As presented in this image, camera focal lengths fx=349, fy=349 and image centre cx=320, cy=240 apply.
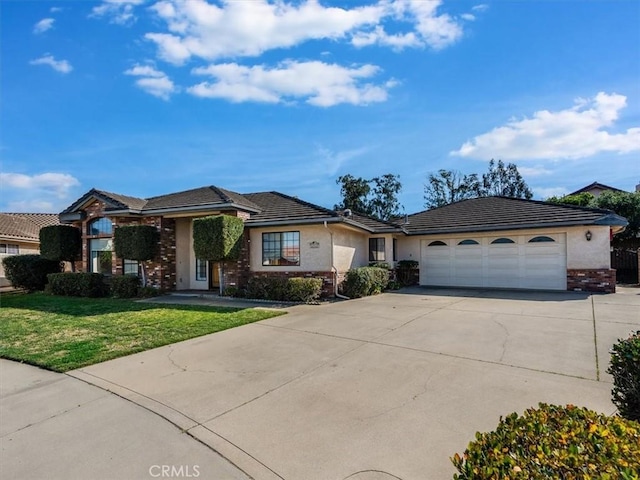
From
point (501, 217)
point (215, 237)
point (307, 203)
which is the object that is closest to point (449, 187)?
point (501, 217)

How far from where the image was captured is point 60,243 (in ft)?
56.2

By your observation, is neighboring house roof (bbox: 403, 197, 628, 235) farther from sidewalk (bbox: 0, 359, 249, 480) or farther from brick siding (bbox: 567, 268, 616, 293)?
sidewalk (bbox: 0, 359, 249, 480)

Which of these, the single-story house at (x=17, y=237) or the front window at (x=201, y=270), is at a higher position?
the single-story house at (x=17, y=237)

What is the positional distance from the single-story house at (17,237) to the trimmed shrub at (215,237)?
1583 cm

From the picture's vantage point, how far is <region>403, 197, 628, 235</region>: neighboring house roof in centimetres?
1405

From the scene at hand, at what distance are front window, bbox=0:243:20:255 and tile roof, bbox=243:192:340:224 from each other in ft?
54.4

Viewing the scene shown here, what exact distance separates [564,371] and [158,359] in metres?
6.56

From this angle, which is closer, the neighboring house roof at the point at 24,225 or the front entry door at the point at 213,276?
the front entry door at the point at 213,276

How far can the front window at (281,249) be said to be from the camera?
567 inches

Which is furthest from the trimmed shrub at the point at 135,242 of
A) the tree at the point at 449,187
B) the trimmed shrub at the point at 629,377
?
the tree at the point at 449,187

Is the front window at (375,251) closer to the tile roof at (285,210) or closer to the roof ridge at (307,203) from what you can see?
the roof ridge at (307,203)

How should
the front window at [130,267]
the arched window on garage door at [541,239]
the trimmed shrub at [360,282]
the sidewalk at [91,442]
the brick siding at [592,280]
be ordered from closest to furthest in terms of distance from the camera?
the sidewalk at [91,442] < the brick siding at [592,280] < the trimmed shrub at [360,282] < the arched window on garage door at [541,239] < the front window at [130,267]

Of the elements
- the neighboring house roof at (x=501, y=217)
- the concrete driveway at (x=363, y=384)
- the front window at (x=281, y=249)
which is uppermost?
the neighboring house roof at (x=501, y=217)

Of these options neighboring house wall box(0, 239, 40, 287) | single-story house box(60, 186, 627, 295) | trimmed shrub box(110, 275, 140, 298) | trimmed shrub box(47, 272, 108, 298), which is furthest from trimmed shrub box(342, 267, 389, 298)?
neighboring house wall box(0, 239, 40, 287)
